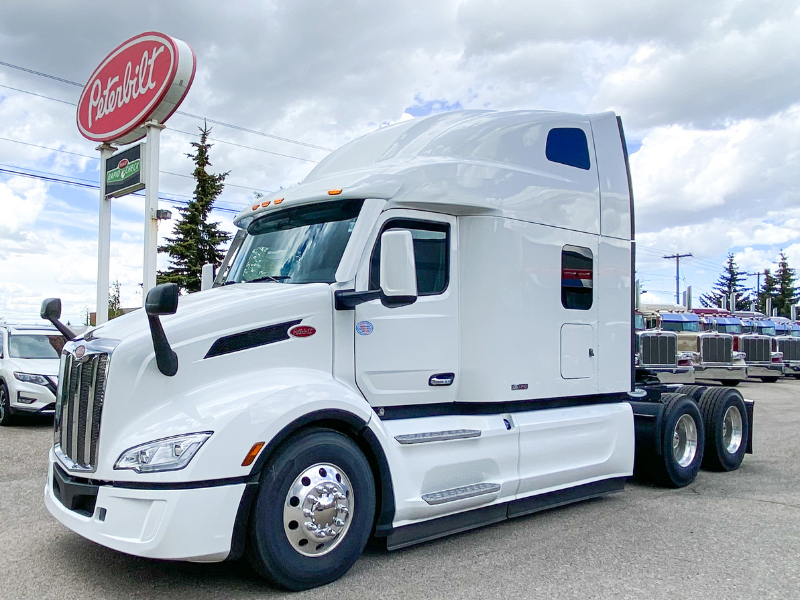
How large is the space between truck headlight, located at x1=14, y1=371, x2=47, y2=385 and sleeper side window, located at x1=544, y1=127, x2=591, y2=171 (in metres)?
9.13

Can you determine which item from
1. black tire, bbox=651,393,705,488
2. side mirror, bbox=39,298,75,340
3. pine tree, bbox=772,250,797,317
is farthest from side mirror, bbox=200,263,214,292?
pine tree, bbox=772,250,797,317

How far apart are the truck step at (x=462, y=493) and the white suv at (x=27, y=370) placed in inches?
318

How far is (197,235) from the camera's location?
3766cm

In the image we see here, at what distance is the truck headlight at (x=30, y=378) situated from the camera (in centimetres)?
1160

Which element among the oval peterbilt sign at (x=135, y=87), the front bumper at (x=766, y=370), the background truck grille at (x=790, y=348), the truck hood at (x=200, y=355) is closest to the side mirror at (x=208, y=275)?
the truck hood at (x=200, y=355)

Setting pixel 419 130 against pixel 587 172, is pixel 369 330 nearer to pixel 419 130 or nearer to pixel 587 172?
pixel 419 130

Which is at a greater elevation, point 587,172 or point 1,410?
point 587,172

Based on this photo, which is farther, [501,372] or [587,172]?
[587,172]

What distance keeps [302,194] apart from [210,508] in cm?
259

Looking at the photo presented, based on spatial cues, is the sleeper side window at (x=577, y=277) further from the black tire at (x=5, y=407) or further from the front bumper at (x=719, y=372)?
the front bumper at (x=719, y=372)

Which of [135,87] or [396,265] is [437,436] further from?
[135,87]

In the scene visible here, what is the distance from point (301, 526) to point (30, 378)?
9.03 meters

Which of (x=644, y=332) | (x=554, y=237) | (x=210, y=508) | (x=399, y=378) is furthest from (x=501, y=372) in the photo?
(x=644, y=332)

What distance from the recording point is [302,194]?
564 centimetres
